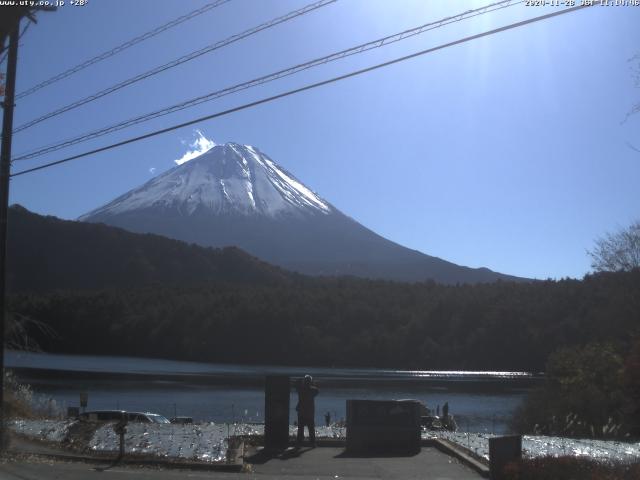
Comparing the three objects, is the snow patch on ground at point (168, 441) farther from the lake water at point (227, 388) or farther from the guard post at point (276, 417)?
the lake water at point (227, 388)

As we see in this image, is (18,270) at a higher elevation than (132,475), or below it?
higher

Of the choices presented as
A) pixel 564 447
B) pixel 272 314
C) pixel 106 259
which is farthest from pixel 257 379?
pixel 564 447

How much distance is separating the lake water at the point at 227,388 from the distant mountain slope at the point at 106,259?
2930 centimetres

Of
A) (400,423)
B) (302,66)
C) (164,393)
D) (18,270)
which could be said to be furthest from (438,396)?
(18,270)

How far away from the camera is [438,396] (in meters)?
66.4

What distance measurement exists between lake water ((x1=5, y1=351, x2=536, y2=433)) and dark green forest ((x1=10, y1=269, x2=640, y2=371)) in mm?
4553

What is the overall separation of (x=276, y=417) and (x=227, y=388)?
57060mm

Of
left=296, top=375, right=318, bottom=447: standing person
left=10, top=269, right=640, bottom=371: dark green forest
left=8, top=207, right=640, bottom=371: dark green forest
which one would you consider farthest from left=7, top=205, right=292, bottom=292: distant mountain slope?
left=296, top=375, right=318, bottom=447: standing person

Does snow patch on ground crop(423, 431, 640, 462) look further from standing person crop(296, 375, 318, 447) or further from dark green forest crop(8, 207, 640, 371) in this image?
dark green forest crop(8, 207, 640, 371)

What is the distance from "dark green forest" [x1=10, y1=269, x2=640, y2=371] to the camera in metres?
101

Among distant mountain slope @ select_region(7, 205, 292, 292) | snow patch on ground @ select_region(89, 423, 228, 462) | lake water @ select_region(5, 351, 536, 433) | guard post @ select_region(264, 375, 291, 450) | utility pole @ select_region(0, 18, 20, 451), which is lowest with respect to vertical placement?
lake water @ select_region(5, 351, 536, 433)

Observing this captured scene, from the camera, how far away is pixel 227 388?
232 ft

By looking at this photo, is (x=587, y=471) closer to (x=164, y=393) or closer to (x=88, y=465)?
(x=88, y=465)

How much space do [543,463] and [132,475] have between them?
Result: 5.81 metres
